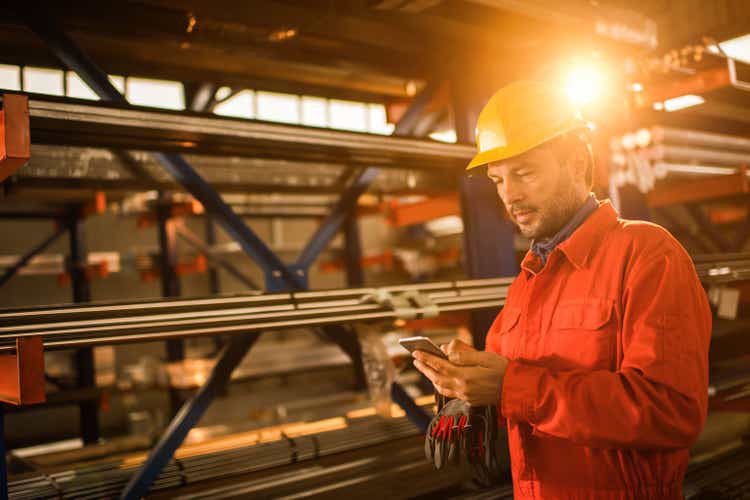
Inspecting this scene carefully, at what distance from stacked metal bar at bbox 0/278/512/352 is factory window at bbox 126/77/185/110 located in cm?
906

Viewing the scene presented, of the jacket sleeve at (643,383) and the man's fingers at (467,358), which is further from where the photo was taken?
the man's fingers at (467,358)

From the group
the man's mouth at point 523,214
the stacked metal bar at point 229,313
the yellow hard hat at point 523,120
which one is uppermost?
the yellow hard hat at point 523,120

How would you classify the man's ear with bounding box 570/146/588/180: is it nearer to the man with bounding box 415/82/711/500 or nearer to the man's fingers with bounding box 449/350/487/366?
the man with bounding box 415/82/711/500

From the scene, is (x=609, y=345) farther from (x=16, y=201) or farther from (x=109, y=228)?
(x=109, y=228)

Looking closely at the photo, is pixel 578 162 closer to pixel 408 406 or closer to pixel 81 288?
pixel 408 406

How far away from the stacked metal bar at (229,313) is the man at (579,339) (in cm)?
50

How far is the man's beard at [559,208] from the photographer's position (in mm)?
1798

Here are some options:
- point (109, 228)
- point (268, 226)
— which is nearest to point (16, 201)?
point (109, 228)

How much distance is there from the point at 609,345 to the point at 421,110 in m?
2.06

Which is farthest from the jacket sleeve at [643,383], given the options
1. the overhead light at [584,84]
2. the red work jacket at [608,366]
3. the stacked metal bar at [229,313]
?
the overhead light at [584,84]

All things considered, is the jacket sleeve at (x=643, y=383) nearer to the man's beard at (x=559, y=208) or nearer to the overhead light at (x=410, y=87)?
the man's beard at (x=559, y=208)

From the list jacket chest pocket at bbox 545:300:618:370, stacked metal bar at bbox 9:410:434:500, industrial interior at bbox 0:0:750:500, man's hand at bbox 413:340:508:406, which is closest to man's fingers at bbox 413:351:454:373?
man's hand at bbox 413:340:508:406

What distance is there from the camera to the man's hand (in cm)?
154

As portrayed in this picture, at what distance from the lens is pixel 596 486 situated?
1601 mm
